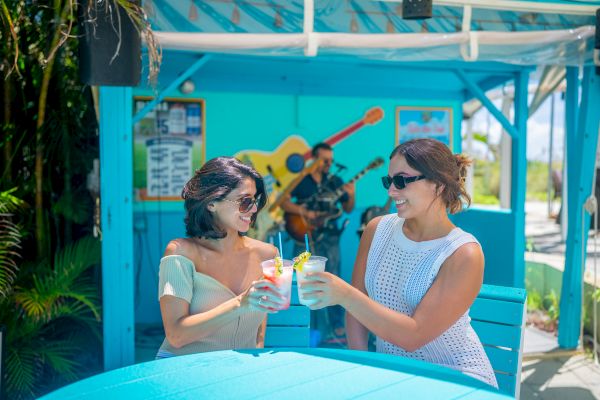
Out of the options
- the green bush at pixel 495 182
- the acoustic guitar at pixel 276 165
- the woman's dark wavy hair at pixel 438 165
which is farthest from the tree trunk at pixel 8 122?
the green bush at pixel 495 182

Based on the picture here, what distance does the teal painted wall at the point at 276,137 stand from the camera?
591 cm

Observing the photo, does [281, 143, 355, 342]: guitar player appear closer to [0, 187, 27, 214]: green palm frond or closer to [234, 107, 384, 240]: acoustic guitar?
[234, 107, 384, 240]: acoustic guitar

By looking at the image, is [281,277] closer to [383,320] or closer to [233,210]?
[383,320]

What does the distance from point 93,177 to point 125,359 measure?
4.87 ft

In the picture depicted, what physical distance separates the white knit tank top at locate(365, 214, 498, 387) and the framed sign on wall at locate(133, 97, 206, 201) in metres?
3.83

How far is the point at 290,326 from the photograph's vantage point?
2.77m

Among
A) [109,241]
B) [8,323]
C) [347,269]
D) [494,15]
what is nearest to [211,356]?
[109,241]

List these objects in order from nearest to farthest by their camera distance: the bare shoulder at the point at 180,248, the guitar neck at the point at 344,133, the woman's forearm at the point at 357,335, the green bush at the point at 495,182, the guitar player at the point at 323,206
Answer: the bare shoulder at the point at 180,248 < the woman's forearm at the point at 357,335 < the guitar player at the point at 323,206 < the guitar neck at the point at 344,133 < the green bush at the point at 495,182

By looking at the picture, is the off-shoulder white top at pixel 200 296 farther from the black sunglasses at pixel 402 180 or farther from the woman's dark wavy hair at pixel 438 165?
the woman's dark wavy hair at pixel 438 165

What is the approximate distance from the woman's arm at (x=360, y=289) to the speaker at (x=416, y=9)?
187 cm

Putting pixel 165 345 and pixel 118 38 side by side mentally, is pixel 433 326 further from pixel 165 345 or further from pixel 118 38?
pixel 118 38

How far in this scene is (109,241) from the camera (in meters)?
3.74

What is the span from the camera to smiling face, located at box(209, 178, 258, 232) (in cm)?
243

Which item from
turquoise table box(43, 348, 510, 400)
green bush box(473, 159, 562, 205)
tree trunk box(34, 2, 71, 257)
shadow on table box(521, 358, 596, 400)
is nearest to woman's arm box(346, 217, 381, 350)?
turquoise table box(43, 348, 510, 400)
